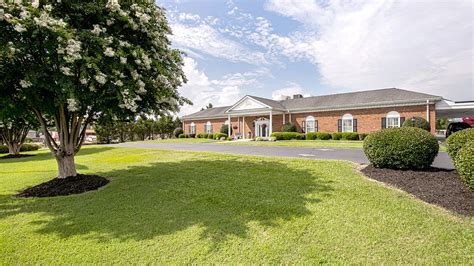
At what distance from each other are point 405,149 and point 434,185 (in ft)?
4.86

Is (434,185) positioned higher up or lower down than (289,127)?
lower down

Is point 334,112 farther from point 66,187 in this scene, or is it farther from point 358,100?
point 66,187

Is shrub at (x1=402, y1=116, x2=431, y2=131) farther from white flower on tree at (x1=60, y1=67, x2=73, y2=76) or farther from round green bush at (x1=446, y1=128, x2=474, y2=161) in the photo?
white flower on tree at (x1=60, y1=67, x2=73, y2=76)

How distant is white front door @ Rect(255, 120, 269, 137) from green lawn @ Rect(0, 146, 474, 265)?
1017 inches

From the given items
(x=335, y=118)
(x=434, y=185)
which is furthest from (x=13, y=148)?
(x=335, y=118)

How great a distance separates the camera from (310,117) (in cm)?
2880

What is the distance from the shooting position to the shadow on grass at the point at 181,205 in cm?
431

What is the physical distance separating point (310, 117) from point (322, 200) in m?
24.7

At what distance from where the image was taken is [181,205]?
17.7 ft

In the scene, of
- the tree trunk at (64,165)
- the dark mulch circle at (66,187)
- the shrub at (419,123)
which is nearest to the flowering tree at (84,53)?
the tree trunk at (64,165)

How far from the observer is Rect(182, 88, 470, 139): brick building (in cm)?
2291

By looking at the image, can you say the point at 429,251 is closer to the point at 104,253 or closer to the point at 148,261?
the point at 148,261

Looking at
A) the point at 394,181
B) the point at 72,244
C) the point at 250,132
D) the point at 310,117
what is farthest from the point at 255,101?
the point at 72,244

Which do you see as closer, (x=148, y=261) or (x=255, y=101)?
(x=148, y=261)
